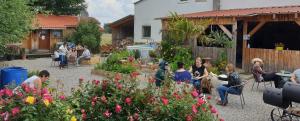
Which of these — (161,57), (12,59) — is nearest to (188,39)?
(161,57)

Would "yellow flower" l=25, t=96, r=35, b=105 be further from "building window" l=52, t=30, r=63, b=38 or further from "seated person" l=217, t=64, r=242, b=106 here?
"building window" l=52, t=30, r=63, b=38

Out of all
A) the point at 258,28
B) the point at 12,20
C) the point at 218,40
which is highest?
the point at 12,20

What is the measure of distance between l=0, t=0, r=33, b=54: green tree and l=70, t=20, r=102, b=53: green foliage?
1491cm

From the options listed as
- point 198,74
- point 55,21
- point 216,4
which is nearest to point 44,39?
point 55,21

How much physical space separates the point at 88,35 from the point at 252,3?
46.5 ft

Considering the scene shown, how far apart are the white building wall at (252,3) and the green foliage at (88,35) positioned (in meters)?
11.5

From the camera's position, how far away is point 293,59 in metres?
16.6

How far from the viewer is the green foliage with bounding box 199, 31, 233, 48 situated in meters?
18.5

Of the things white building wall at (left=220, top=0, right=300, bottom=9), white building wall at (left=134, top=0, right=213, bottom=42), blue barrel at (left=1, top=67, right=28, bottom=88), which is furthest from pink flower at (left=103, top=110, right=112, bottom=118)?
white building wall at (left=134, top=0, right=213, bottom=42)

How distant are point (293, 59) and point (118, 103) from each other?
504 inches

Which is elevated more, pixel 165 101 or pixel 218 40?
pixel 218 40

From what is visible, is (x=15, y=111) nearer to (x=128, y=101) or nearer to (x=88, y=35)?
(x=128, y=101)

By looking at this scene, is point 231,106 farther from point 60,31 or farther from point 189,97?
point 60,31

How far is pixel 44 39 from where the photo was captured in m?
34.8
